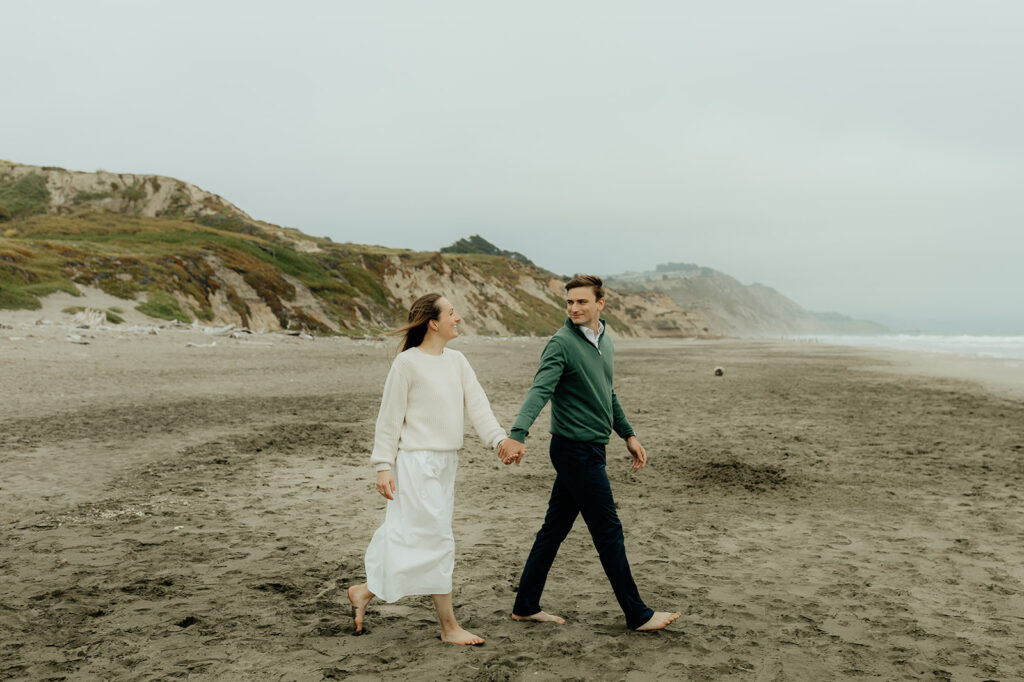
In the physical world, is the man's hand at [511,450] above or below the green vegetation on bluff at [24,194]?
below

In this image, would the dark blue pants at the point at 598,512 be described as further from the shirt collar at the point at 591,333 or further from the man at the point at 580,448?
the shirt collar at the point at 591,333

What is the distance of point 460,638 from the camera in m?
3.92

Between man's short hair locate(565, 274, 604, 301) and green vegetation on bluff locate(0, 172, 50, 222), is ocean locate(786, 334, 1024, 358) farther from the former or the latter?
green vegetation on bluff locate(0, 172, 50, 222)

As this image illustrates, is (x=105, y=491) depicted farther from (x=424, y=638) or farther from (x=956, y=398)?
(x=956, y=398)

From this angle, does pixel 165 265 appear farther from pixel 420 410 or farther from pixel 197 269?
pixel 420 410

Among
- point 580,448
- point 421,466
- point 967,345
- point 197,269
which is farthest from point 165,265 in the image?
point 967,345

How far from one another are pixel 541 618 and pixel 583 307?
6.85 ft

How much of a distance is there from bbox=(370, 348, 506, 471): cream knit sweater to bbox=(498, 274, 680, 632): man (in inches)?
14.4

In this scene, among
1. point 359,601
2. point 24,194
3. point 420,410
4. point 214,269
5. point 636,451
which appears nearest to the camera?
point 420,410

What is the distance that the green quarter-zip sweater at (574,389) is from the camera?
4.12 m

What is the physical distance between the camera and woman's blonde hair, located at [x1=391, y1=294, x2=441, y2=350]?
405 cm

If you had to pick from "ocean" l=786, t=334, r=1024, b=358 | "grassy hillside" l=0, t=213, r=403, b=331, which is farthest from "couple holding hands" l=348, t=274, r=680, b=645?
"ocean" l=786, t=334, r=1024, b=358

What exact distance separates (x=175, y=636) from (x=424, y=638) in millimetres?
1515

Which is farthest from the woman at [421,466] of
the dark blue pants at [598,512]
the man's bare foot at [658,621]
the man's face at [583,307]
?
the man's bare foot at [658,621]
